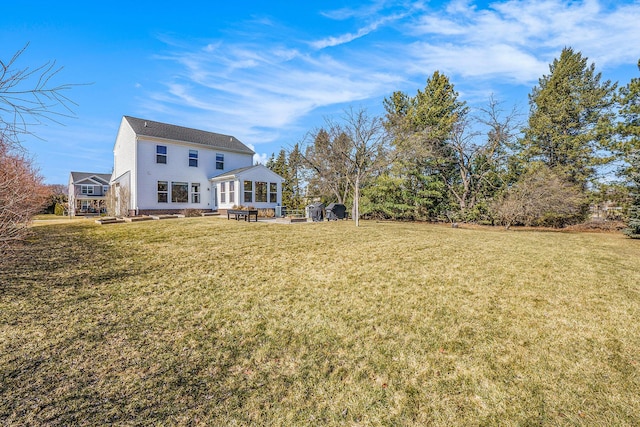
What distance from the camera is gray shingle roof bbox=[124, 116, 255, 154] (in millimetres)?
18281

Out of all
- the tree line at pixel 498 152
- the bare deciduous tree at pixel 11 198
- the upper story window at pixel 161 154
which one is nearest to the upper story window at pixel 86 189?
the upper story window at pixel 161 154

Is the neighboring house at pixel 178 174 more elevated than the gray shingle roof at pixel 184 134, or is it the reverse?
the gray shingle roof at pixel 184 134

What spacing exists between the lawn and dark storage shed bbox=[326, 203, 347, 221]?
39.0 ft

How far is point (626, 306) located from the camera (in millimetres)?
4652

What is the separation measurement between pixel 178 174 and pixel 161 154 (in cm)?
164

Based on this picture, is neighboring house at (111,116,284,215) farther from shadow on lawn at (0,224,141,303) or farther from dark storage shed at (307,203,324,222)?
shadow on lawn at (0,224,141,303)

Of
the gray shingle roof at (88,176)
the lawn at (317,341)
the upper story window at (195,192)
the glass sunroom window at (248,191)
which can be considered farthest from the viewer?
the gray shingle roof at (88,176)

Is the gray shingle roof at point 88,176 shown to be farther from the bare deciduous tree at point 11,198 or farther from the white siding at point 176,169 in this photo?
the bare deciduous tree at point 11,198

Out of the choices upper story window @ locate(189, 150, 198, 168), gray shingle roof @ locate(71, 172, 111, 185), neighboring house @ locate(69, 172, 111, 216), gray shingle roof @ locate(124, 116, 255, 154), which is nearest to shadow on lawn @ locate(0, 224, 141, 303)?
gray shingle roof @ locate(124, 116, 255, 154)

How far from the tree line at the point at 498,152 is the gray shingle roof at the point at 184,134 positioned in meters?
8.18

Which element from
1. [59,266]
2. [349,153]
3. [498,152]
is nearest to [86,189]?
[349,153]

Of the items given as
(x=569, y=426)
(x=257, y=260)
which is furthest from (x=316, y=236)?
(x=569, y=426)

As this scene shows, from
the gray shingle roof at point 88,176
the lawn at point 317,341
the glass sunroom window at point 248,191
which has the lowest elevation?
the lawn at point 317,341

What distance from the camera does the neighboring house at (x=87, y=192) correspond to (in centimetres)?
3261
